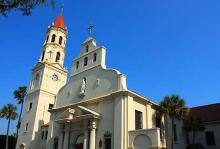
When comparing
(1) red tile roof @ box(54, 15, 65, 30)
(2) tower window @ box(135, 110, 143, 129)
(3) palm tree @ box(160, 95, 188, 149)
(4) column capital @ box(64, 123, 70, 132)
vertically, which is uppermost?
(1) red tile roof @ box(54, 15, 65, 30)

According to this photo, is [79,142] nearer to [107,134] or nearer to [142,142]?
[107,134]

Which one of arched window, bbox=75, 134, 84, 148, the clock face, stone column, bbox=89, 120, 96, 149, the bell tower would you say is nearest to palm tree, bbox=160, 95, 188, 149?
stone column, bbox=89, 120, 96, 149

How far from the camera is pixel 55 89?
44.7 m

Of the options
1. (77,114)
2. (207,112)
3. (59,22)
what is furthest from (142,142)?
(59,22)

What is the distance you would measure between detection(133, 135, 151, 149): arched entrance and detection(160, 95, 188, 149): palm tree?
22.6ft

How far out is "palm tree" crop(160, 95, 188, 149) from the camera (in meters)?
27.4

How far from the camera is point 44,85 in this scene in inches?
1695

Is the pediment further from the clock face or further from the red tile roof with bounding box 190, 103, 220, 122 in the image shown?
the red tile roof with bounding box 190, 103, 220, 122

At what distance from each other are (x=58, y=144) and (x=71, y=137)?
84.6 inches

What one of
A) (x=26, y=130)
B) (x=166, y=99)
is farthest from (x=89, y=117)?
(x=26, y=130)

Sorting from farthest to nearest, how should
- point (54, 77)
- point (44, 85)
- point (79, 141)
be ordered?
1. point (54, 77)
2. point (44, 85)
3. point (79, 141)

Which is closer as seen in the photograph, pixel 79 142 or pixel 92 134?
pixel 92 134

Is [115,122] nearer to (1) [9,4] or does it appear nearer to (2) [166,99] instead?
(2) [166,99]

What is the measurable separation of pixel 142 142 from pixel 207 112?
18.6 metres
